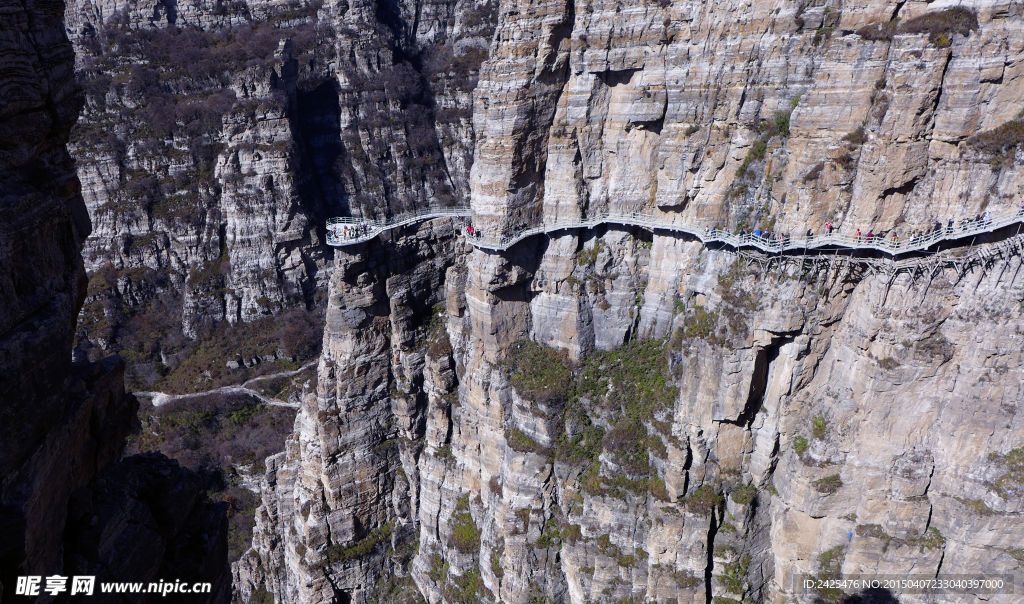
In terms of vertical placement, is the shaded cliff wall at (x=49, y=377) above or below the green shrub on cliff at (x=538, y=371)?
above

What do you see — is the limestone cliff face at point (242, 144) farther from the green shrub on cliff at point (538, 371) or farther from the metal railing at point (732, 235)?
the green shrub on cliff at point (538, 371)

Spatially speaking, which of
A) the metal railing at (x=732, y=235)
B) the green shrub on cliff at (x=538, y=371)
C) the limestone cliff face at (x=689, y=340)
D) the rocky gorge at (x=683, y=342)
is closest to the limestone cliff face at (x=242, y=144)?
the rocky gorge at (x=683, y=342)

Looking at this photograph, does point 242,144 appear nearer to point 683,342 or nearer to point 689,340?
point 683,342

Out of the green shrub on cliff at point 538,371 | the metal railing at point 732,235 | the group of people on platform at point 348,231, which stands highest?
the metal railing at point 732,235

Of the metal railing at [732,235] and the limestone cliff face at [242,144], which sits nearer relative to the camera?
the metal railing at [732,235]

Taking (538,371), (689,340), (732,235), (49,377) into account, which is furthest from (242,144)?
(49,377)

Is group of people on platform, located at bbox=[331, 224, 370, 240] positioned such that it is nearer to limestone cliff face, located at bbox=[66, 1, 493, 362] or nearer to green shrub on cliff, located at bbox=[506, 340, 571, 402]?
green shrub on cliff, located at bbox=[506, 340, 571, 402]
